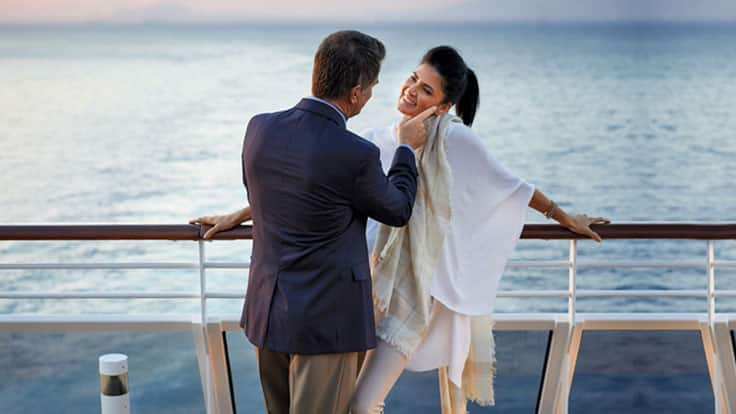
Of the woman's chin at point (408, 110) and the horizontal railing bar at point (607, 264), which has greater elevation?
the woman's chin at point (408, 110)

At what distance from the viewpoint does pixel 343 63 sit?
6.49 feet

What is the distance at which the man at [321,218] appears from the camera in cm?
197

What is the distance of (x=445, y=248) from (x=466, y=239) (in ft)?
0.27

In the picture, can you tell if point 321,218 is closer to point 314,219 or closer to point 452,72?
point 314,219

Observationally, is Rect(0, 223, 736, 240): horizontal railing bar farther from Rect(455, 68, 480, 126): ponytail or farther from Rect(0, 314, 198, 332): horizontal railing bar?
Rect(455, 68, 480, 126): ponytail

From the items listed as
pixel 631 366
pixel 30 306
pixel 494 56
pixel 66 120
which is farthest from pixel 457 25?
pixel 631 366

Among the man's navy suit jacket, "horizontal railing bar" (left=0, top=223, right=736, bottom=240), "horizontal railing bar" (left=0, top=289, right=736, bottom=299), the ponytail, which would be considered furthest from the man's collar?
"horizontal railing bar" (left=0, top=289, right=736, bottom=299)

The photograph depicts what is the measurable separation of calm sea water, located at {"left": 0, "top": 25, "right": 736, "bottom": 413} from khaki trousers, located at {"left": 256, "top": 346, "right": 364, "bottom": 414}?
12254mm

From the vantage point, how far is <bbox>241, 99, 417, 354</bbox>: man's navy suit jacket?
1.96 m

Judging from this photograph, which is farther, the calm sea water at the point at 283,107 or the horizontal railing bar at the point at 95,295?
the calm sea water at the point at 283,107

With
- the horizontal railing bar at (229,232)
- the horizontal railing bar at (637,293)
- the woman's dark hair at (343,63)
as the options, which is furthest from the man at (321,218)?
the horizontal railing bar at (637,293)

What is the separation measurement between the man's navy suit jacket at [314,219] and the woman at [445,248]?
8.0 inches

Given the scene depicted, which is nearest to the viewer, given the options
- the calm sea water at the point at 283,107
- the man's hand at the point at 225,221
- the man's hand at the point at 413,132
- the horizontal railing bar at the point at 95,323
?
the man's hand at the point at 413,132

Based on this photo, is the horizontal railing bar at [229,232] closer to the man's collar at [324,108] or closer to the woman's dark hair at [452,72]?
the woman's dark hair at [452,72]
